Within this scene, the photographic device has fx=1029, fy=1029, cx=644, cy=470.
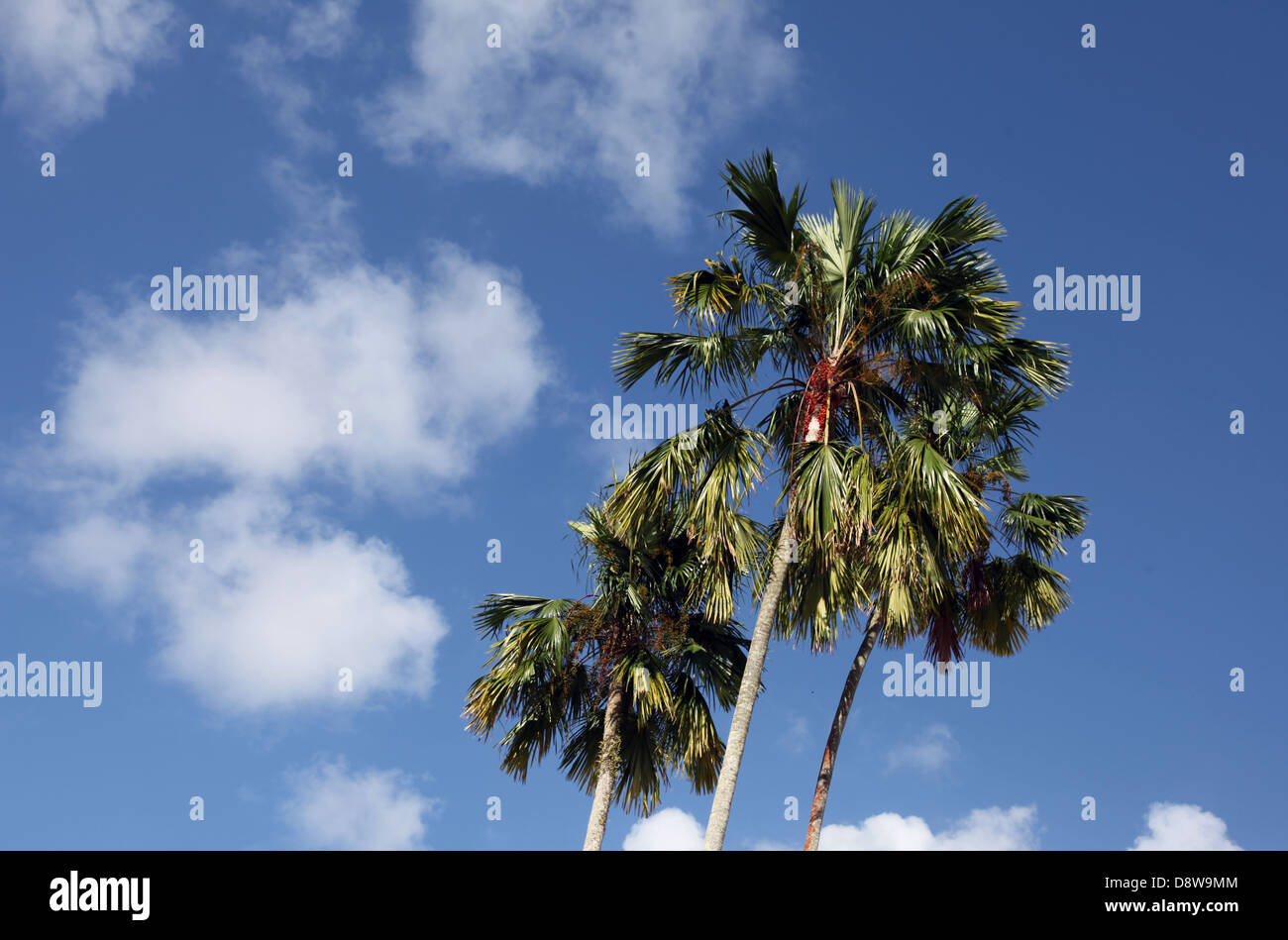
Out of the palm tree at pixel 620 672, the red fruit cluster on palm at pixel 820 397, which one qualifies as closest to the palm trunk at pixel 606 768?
the palm tree at pixel 620 672


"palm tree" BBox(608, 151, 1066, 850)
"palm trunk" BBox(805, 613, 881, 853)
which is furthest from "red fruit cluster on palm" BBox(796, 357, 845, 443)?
"palm trunk" BBox(805, 613, 881, 853)

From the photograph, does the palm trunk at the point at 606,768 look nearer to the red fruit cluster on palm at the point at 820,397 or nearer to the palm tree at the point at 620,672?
the palm tree at the point at 620,672

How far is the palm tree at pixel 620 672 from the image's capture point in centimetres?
1563

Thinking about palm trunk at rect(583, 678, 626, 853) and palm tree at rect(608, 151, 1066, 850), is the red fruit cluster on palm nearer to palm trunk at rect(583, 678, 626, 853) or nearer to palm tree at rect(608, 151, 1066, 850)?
palm tree at rect(608, 151, 1066, 850)

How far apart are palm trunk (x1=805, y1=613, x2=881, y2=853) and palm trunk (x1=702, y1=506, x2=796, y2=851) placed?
343cm

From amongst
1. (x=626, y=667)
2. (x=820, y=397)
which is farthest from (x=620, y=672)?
→ (x=820, y=397)

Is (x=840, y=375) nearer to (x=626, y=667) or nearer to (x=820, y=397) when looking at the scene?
(x=820, y=397)
